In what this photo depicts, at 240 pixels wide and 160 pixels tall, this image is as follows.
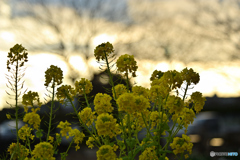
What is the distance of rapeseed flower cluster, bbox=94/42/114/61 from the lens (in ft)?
10.1

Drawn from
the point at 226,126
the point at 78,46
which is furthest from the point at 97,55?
the point at 226,126

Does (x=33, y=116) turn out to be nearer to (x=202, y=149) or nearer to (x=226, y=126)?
(x=202, y=149)

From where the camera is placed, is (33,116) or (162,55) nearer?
(33,116)

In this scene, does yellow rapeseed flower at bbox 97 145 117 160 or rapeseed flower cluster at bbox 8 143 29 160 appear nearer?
yellow rapeseed flower at bbox 97 145 117 160

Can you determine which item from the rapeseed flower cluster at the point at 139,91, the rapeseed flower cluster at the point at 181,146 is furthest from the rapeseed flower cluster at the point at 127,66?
the rapeseed flower cluster at the point at 181,146

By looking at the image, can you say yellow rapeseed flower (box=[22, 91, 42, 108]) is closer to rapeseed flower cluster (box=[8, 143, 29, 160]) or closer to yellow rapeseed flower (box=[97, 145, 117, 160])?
rapeseed flower cluster (box=[8, 143, 29, 160])

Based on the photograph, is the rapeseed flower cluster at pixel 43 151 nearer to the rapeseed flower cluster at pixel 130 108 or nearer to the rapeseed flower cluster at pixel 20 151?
the rapeseed flower cluster at pixel 130 108

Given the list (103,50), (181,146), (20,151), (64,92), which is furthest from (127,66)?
(20,151)

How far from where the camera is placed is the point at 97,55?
3.11 metres

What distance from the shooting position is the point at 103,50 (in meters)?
3.10

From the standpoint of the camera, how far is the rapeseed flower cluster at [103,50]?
3.08m

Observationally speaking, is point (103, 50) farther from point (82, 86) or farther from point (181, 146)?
point (181, 146)

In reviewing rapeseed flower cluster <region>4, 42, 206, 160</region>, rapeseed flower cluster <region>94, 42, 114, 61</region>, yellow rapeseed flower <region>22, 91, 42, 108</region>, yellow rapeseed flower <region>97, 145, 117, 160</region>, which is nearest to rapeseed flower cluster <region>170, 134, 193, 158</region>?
rapeseed flower cluster <region>4, 42, 206, 160</region>

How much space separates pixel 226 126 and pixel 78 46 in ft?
Result: 39.6
